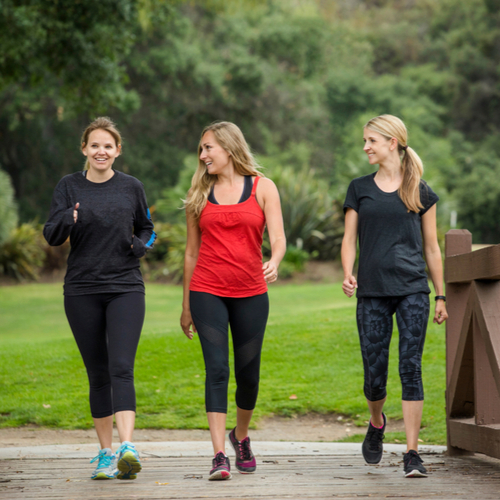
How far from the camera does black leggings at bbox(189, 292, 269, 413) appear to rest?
4.14 m

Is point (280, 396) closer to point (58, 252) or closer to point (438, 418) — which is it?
point (438, 418)

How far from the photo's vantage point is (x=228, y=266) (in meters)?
4.15

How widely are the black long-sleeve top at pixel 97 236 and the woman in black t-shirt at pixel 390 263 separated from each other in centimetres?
133

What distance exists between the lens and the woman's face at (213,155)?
14.2ft

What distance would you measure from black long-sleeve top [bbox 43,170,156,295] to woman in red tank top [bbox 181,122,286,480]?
352 millimetres

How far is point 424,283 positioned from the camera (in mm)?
4391

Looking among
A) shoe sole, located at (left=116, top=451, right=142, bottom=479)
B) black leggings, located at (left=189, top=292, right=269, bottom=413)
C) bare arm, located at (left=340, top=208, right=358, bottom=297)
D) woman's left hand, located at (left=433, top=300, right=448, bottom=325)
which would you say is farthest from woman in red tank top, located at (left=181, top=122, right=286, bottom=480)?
woman's left hand, located at (left=433, top=300, right=448, bottom=325)

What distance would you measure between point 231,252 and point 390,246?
973 mm

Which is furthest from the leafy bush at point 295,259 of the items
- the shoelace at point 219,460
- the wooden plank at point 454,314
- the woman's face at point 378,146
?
the shoelace at point 219,460

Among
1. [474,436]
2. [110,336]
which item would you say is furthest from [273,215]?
[474,436]

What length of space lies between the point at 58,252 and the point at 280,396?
1376cm

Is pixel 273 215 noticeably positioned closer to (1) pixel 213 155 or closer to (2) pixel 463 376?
(1) pixel 213 155

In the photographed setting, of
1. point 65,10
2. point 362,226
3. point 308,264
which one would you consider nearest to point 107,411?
point 362,226

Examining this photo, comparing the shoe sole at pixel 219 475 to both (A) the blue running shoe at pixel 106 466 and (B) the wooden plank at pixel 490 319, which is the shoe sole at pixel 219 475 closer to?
(A) the blue running shoe at pixel 106 466
